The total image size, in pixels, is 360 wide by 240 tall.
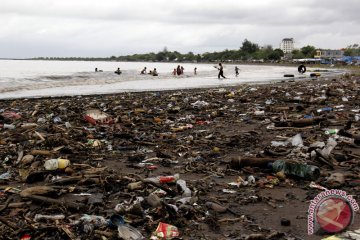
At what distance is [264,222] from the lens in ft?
12.5

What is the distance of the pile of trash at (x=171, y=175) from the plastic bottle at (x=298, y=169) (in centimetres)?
1

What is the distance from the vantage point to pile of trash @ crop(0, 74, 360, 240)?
12.2ft

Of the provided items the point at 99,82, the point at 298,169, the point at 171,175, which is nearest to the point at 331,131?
the point at 298,169

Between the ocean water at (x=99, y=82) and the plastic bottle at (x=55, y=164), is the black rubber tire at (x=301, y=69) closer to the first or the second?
the ocean water at (x=99, y=82)

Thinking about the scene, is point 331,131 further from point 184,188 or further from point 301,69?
point 301,69

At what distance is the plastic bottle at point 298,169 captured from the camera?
500 cm

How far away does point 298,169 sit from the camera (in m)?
5.11

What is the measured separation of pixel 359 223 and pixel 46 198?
326 centimetres

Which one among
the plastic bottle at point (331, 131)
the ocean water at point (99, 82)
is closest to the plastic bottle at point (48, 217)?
the plastic bottle at point (331, 131)

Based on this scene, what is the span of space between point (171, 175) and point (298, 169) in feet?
5.71

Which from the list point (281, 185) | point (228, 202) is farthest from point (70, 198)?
point (281, 185)

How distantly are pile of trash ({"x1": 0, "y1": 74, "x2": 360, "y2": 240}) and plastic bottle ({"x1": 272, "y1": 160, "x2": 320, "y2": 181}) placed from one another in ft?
0.05

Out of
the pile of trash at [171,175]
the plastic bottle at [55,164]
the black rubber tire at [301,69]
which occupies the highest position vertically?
the black rubber tire at [301,69]

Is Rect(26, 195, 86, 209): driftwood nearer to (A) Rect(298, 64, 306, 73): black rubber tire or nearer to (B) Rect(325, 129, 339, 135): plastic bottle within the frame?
(B) Rect(325, 129, 339, 135): plastic bottle
